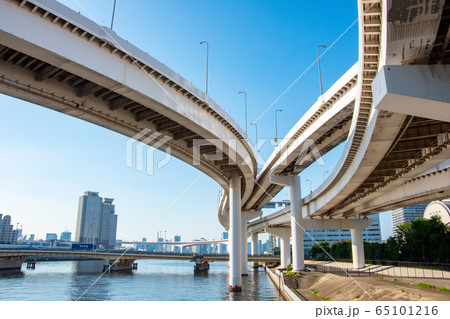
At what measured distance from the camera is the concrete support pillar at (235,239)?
3238 centimetres

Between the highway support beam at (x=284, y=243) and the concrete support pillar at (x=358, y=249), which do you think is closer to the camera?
the concrete support pillar at (x=358, y=249)

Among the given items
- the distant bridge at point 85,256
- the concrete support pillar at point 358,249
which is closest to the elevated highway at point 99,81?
the concrete support pillar at point 358,249

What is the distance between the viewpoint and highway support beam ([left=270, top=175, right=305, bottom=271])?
37.7m

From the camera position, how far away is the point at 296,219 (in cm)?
3934

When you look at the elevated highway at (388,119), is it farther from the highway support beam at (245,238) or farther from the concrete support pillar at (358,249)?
the highway support beam at (245,238)

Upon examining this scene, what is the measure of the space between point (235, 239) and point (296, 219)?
9685 millimetres

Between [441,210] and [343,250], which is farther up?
[441,210]

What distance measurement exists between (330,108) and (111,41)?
13.6m

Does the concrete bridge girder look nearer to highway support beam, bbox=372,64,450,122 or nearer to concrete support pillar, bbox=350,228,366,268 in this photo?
highway support beam, bbox=372,64,450,122

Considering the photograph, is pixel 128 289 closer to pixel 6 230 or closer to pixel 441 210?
pixel 441 210

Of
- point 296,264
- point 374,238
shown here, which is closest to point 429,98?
point 296,264

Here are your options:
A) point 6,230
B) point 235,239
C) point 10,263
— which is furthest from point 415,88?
point 6,230

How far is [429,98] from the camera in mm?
9617

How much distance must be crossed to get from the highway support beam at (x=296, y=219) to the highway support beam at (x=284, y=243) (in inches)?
1289
